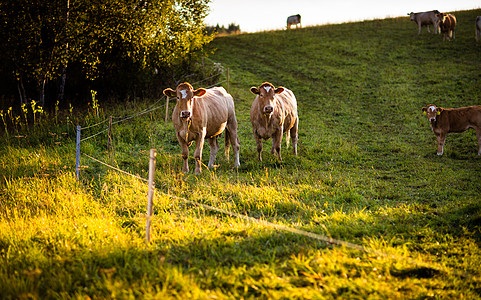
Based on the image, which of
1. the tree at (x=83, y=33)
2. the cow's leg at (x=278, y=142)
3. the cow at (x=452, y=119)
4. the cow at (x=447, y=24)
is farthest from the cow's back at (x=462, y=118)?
the cow at (x=447, y=24)

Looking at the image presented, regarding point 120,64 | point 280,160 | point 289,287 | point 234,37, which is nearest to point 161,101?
point 120,64

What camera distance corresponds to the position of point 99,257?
4.34 m

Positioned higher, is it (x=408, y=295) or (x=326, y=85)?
(x=326, y=85)

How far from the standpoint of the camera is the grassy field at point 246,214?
12.6 feet

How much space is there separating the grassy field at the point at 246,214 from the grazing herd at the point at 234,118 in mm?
605

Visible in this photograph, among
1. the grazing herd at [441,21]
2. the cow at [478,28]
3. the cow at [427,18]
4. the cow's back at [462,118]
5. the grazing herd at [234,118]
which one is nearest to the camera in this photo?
the grazing herd at [234,118]

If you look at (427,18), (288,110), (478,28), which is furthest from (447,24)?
(288,110)

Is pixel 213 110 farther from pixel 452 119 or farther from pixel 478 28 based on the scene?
pixel 478 28

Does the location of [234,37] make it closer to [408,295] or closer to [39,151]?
[39,151]

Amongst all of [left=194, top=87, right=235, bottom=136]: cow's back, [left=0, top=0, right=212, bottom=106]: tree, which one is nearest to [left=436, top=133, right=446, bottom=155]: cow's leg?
[left=194, top=87, right=235, bottom=136]: cow's back

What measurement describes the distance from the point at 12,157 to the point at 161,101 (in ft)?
26.1

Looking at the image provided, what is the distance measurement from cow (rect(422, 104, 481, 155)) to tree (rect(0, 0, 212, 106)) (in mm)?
10952

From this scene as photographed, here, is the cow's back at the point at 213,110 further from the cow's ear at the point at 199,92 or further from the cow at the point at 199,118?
the cow's ear at the point at 199,92

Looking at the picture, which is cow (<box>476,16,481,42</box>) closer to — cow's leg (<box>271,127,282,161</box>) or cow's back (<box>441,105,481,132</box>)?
cow's back (<box>441,105,481,132</box>)
